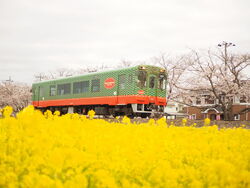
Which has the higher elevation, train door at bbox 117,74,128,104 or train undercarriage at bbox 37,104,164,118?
train door at bbox 117,74,128,104

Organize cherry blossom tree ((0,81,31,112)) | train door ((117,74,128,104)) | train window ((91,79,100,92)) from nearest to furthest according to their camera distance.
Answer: train door ((117,74,128,104)), train window ((91,79,100,92)), cherry blossom tree ((0,81,31,112))

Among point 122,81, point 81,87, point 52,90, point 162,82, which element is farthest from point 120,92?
point 52,90

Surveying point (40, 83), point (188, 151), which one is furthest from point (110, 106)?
point (188, 151)

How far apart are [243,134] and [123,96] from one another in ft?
32.2

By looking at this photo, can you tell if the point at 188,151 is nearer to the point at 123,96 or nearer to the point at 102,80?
the point at 123,96

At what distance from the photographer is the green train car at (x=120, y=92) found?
48.6 feet

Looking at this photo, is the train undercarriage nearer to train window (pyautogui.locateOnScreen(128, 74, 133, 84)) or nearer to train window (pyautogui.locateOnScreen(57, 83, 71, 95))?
train window (pyautogui.locateOnScreen(128, 74, 133, 84))

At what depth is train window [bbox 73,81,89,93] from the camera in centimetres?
1745

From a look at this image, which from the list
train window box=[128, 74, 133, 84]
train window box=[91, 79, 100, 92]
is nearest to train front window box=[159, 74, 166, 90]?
train window box=[128, 74, 133, 84]

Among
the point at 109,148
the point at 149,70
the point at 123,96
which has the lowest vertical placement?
the point at 109,148

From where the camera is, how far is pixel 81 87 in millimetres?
17828

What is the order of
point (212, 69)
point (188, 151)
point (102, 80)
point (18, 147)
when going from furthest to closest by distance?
point (212, 69) < point (102, 80) < point (188, 151) < point (18, 147)

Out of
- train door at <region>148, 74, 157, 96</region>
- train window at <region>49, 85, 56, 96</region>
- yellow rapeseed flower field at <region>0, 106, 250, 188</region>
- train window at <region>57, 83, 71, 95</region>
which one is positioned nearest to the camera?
yellow rapeseed flower field at <region>0, 106, 250, 188</region>

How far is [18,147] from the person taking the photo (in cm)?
301
